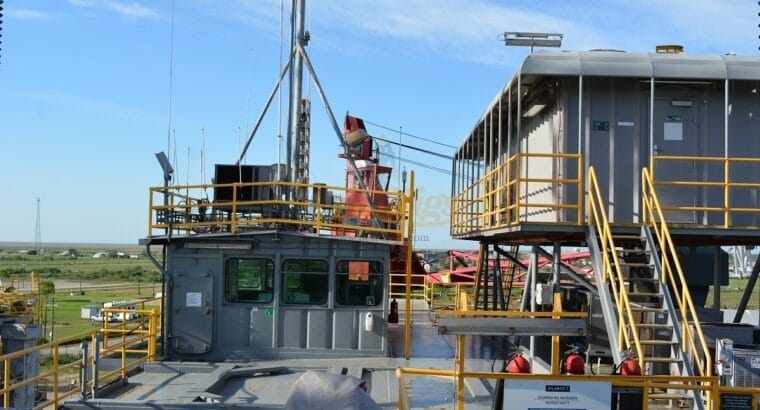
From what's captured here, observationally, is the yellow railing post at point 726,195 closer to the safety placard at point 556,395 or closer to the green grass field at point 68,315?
the safety placard at point 556,395

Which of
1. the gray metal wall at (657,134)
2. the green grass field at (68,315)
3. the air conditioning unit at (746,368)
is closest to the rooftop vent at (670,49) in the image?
the gray metal wall at (657,134)

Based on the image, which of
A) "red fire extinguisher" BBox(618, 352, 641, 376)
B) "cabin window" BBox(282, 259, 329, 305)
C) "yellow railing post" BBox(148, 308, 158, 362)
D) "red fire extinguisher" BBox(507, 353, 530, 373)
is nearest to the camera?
"red fire extinguisher" BBox(507, 353, 530, 373)

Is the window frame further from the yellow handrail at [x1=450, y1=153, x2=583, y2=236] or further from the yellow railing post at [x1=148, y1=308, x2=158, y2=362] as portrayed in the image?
the yellow handrail at [x1=450, y1=153, x2=583, y2=236]

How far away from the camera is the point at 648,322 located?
1235 cm

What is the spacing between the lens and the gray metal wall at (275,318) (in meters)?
14.7

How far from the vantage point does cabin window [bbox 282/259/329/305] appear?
14.8 m

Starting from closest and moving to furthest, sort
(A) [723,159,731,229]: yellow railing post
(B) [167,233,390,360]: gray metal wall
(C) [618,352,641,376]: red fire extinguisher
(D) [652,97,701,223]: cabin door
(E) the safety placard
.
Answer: (E) the safety placard < (C) [618,352,641,376]: red fire extinguisher < (A) [723,159,731,229]: yellow railing post < (D) [652,97,701,223]: cabin door < (B) [167,233,390,360]: gray metal wall

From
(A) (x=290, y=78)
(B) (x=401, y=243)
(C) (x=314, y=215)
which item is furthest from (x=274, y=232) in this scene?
(A) (x=290, y=78)

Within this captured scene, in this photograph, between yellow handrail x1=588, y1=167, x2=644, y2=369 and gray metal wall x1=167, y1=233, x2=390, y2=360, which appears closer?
yellow handrail x1=588, y1=167, x2=644, y2=369

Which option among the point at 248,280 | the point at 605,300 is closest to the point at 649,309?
the point at 605,300

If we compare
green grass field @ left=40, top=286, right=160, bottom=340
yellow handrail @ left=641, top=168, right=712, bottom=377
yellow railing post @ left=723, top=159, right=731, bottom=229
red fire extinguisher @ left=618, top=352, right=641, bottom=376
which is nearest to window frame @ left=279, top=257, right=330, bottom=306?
yellow handrail @ left=641, top=168, right=712, bottom=377

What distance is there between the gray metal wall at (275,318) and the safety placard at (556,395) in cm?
712

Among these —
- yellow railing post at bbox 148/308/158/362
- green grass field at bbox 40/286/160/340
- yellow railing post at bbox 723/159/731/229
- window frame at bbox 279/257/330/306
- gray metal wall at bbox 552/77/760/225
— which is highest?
gray metal wall at bbox 552/77/760/225

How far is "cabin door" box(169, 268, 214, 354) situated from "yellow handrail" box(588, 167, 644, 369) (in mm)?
7376
